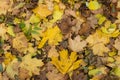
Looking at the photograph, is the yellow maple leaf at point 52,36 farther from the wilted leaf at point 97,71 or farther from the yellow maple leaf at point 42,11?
the wilted leaf at point 97,71

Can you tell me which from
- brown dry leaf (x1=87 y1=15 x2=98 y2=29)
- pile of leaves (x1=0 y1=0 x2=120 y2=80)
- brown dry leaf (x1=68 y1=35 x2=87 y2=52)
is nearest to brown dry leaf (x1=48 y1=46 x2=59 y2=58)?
pile of leaves (x1=0 y1=0 x2=120 y2=80)

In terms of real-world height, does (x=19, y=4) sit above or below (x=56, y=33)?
above

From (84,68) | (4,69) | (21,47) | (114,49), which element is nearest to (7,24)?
(21,47)

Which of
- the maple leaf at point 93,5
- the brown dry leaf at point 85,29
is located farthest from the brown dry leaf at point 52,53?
the maple leaf at point 93,5

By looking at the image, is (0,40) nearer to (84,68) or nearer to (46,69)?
(46,69)

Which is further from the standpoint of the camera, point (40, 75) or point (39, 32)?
point (39, 32)

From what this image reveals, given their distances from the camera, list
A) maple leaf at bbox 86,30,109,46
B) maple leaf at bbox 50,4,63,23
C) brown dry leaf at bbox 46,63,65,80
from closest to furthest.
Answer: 1. brown dry leaf at bbox 46,63,65,80
2. maple leaf at bbox 86,30,109,46
3. maple leaf at bbox 50,4,63,23

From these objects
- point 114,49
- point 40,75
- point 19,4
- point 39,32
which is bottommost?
point 40,75

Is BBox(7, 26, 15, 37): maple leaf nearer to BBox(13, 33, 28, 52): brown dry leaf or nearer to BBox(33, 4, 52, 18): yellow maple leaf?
BBox(13, 33, 28, 52): brown dry leaf
